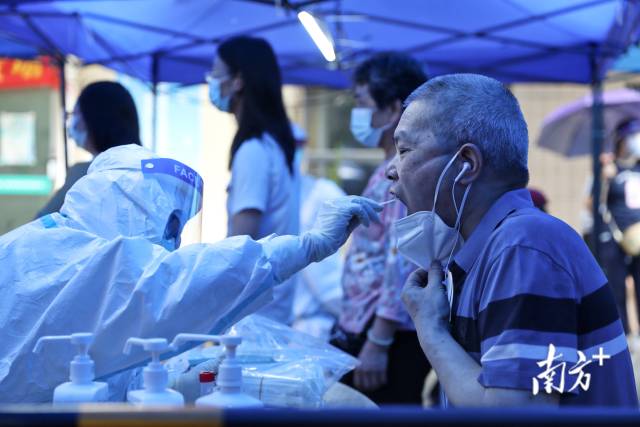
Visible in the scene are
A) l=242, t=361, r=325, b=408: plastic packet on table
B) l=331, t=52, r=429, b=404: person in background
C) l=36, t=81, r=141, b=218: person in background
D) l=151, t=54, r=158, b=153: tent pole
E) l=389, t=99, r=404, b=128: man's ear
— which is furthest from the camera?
l=151, t=54, r=158, b=153: tent pole

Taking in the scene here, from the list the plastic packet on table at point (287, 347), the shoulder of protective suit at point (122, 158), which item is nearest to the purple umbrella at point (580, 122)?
the plastic packet on table at point (287, 347)

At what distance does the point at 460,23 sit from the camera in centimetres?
527

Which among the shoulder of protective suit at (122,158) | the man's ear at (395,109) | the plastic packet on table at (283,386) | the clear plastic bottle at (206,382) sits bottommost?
the plastic packet on table at (283,386)

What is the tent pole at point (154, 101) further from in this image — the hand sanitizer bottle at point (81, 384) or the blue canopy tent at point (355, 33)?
the hand sanitizer bottle at point (81, 384)

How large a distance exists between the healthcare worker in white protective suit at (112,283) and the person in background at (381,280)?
1283 mm

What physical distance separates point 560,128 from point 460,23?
3.50 meters

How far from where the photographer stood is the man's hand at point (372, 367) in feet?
9.27

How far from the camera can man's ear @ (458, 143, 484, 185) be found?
1.49m

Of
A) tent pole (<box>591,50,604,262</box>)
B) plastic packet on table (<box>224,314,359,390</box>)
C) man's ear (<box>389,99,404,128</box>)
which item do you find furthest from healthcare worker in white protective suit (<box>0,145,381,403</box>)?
tent pole (<box>591,50,604,262</box>)

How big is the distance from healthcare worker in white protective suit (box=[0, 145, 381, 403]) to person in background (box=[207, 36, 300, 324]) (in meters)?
1.32

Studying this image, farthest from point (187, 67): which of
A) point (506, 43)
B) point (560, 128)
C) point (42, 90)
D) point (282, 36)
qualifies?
point (560, 128)

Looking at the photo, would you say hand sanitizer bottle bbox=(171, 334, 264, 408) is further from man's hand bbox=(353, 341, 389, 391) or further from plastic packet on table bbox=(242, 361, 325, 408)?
man's hand bbox=(353, 341, 389, 391)

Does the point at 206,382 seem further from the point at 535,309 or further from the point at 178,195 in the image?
the point at 535,309

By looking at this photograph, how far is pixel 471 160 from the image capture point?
150 centimetres
